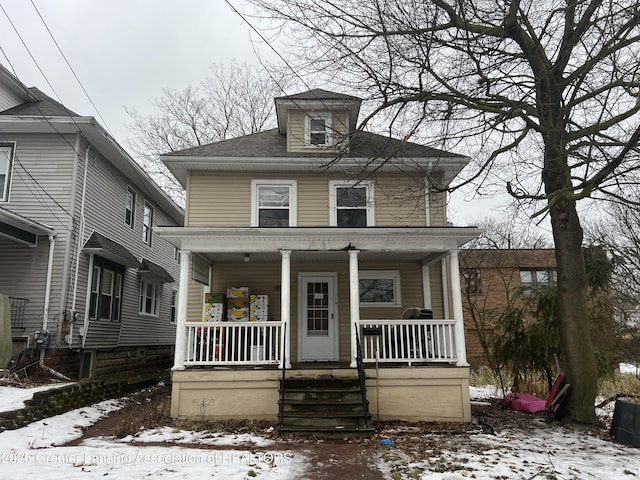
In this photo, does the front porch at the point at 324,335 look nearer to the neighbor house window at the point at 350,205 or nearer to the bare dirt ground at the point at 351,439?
the bare dirt ground at the point at 351,439

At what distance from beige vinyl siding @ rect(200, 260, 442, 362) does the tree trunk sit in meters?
2.97

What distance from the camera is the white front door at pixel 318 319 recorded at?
1057 centimetres

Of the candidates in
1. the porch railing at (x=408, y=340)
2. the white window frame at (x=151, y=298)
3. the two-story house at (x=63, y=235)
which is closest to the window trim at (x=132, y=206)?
the two-story house at (x=63, y=235)

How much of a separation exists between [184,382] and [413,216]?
6.35m

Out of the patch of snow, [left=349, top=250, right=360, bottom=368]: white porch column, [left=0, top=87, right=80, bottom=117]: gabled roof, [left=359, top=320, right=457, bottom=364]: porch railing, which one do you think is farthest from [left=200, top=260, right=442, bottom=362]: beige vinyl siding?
[left=0, top=87, right=80, bottom=117]: gabled roof

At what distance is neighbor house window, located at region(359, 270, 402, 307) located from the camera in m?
10.9

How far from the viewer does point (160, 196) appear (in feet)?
54.7

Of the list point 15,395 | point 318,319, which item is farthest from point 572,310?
point 15,395

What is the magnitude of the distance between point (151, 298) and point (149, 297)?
6.0 inches

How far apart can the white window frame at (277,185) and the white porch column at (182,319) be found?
2.15 m

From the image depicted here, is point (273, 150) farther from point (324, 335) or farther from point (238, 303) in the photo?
point (324, 335)

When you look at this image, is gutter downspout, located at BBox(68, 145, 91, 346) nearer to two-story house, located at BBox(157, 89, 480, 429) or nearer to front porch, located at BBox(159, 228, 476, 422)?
two-story house, located at BBox(157, 89, 480, 429)

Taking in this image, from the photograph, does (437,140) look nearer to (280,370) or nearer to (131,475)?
(280,370)

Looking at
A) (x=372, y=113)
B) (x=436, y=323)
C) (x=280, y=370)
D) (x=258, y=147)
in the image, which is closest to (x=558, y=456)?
(x=436, y=323)
